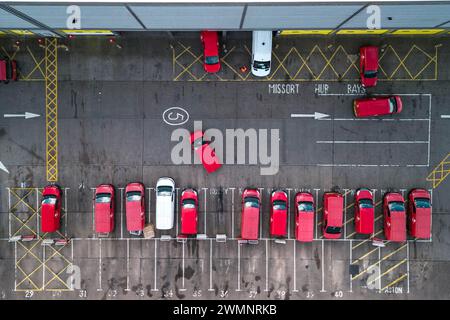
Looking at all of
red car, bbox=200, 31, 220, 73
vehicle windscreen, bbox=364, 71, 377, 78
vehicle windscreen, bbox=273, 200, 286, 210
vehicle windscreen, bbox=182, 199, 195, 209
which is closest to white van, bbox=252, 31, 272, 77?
red car, bbox=200, 31, 220, 73

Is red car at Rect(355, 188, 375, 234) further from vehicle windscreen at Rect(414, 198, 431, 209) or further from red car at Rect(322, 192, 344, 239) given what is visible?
vehicle windscreen at Rect(414, 198, 431, 209)

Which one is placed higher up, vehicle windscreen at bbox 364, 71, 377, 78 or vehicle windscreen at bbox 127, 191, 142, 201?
vehicle windscreen at bbox 364, 71, 377, 78

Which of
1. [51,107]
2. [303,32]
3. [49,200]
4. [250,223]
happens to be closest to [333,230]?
[250,223]

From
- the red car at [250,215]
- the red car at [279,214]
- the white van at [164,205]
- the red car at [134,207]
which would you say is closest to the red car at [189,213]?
the white van at [164,205]

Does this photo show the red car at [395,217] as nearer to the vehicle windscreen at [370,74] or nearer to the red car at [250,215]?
the vehicle windscreen at [370,74]

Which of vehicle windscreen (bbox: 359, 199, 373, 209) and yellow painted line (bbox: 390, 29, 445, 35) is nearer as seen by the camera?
yellow painted line (bbox: 390, 29, 445, 35)

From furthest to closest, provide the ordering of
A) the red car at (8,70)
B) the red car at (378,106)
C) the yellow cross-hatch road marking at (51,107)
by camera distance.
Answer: the yellow cross-hatch road marking at (51,107)
the red car at (8,70)
the red car at (378,106)

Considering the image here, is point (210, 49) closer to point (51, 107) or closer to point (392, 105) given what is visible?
point (51, 107)
